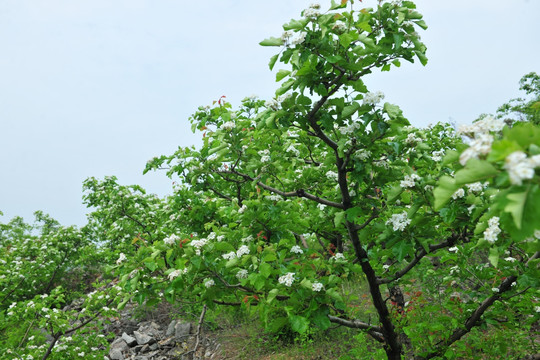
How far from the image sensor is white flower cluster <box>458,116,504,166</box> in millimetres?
1254

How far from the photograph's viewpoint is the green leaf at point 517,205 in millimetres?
1012

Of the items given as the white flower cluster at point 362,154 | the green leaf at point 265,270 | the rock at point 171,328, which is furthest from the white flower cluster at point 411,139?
the rock at point 171,328

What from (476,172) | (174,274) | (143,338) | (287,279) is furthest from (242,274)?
(143,338)

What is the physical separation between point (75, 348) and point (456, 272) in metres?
5.75

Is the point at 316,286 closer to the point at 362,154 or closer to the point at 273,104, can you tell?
the point at 362,154

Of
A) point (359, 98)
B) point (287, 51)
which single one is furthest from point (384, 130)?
point (287, 51)

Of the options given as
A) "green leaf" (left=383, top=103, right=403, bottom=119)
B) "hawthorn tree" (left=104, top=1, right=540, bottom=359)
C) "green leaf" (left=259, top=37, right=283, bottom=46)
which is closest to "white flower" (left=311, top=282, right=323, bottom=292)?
"hawthorn tree" (left=104, top=1, right=540, bottom=359)

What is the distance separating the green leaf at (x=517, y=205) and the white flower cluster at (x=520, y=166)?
0.04 meters

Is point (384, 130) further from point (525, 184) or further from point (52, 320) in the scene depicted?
point (52, 320)

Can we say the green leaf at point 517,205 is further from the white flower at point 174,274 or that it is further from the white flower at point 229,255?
the white flower at point 174,274

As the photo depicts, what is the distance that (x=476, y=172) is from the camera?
1.17 meters

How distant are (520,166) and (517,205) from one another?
12 cm

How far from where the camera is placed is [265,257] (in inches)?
106

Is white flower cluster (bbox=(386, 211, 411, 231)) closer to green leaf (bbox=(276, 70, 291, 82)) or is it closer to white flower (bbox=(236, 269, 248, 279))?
white flower (bbox=(236, 269, 248, 279))
